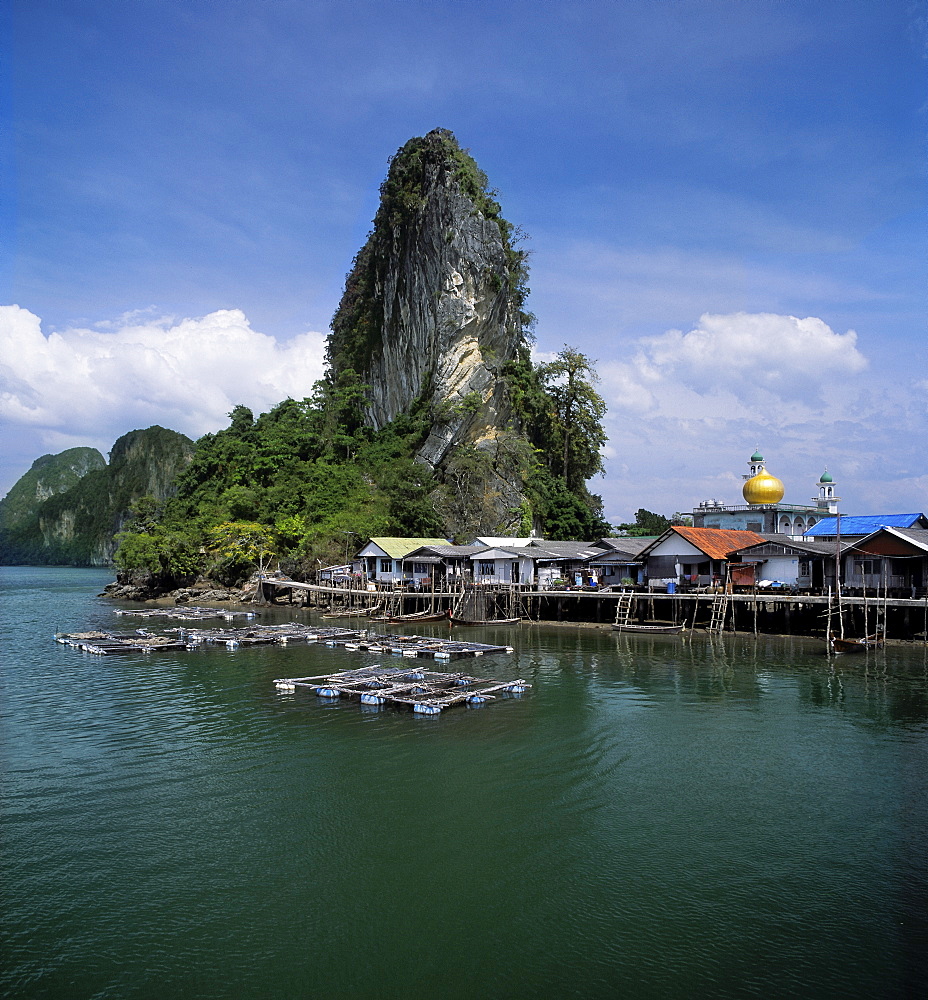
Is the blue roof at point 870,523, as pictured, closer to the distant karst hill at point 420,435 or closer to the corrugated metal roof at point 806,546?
the corrugated metal roof at point 806,546

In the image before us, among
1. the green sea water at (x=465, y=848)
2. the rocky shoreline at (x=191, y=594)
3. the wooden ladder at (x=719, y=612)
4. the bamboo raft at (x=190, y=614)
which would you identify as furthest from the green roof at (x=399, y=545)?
the green sea water at (x=465, y=848)

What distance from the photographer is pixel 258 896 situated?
38.0 ft

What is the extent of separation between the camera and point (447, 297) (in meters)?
69.2

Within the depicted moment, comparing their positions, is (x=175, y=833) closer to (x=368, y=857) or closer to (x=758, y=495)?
(x=368, y=857)

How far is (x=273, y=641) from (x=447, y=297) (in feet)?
138

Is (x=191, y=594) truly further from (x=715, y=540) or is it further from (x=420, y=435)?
(x=715, y=540)

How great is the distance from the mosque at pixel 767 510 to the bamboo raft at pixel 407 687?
33.3m

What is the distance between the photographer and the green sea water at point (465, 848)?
9.95 m

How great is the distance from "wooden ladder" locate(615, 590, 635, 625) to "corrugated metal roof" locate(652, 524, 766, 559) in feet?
16.0

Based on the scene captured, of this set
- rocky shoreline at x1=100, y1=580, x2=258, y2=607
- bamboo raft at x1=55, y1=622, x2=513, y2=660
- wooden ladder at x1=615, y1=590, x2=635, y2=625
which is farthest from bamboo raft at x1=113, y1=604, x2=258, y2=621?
wooden ladder at x1=615, y1=590, x2=635, y2=625

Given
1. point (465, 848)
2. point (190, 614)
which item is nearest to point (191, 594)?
point (190, 614)

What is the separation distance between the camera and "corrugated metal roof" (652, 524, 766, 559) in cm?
4381

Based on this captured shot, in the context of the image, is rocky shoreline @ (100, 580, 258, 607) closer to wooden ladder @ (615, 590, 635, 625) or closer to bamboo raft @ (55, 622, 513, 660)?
bamboo raft @ (55, 622, 513, 660)

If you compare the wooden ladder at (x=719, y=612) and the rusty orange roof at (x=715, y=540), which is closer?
the wooden ladder at (x=719, y=612)
